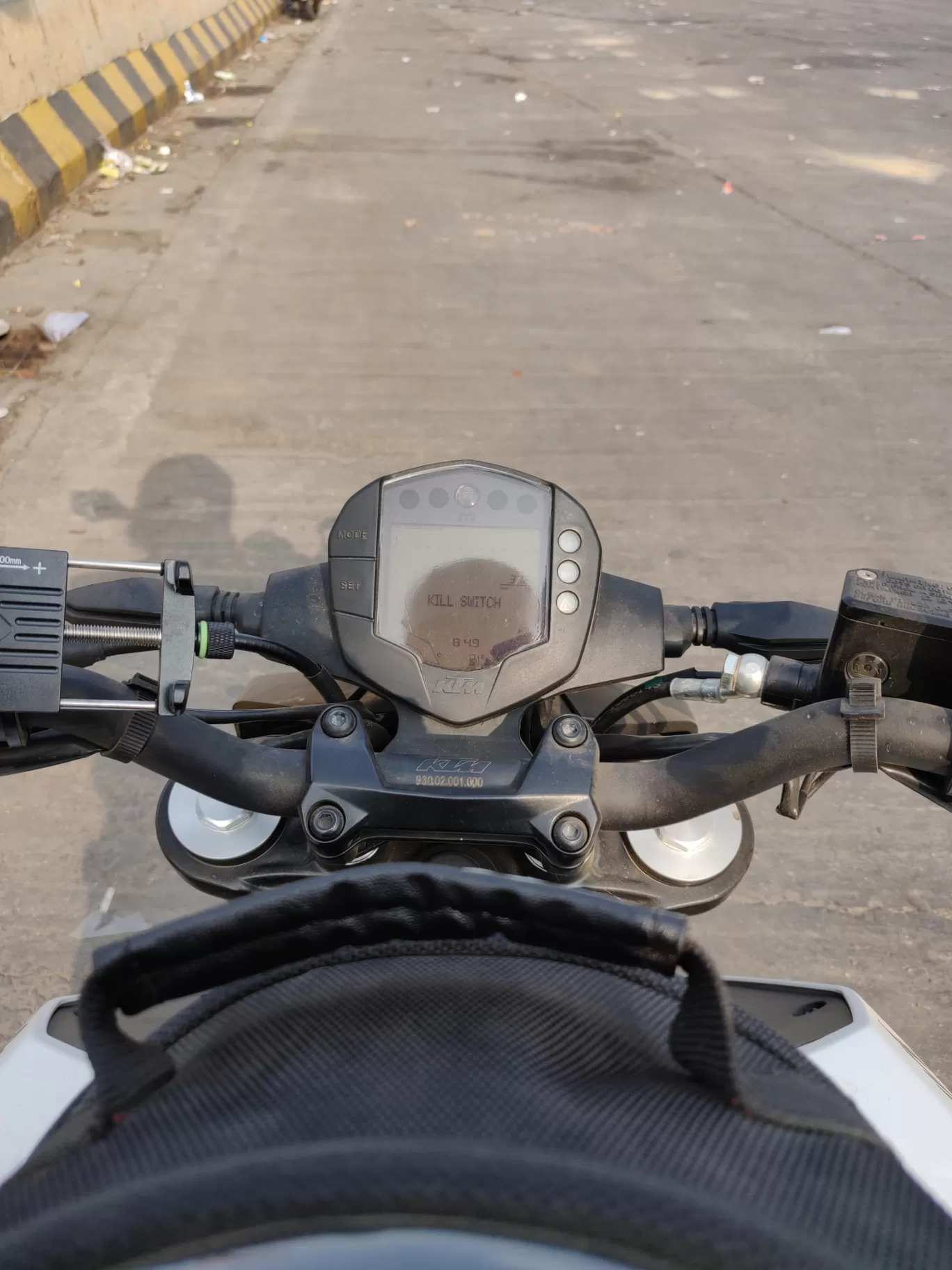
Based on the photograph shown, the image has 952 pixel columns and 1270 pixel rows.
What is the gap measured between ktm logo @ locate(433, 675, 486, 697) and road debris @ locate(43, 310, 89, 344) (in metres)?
4.64

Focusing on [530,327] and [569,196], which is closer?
[530,327]

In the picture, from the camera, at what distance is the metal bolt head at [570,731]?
3.71 feet

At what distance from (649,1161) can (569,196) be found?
24.9 ft

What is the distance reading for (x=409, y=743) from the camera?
1.17 meters

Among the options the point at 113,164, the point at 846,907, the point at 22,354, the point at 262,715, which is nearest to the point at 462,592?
the point at 262,715

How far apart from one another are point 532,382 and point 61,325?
2.43 meters

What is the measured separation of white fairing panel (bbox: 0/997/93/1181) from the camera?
0.95m

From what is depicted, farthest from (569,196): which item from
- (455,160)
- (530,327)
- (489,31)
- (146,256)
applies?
(489,31)

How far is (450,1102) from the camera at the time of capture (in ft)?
1.90

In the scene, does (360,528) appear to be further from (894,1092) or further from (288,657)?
(894,1092)

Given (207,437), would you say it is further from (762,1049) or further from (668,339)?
(762,1049)

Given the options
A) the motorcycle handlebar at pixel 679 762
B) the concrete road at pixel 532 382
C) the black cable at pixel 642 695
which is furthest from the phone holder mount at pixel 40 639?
the concrete road at pixel 532 382

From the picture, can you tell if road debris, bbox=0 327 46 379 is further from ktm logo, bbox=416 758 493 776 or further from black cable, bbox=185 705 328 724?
ktm logo, bbox=416 758 493 776

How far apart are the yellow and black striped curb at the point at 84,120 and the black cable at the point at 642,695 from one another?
5.69 m
